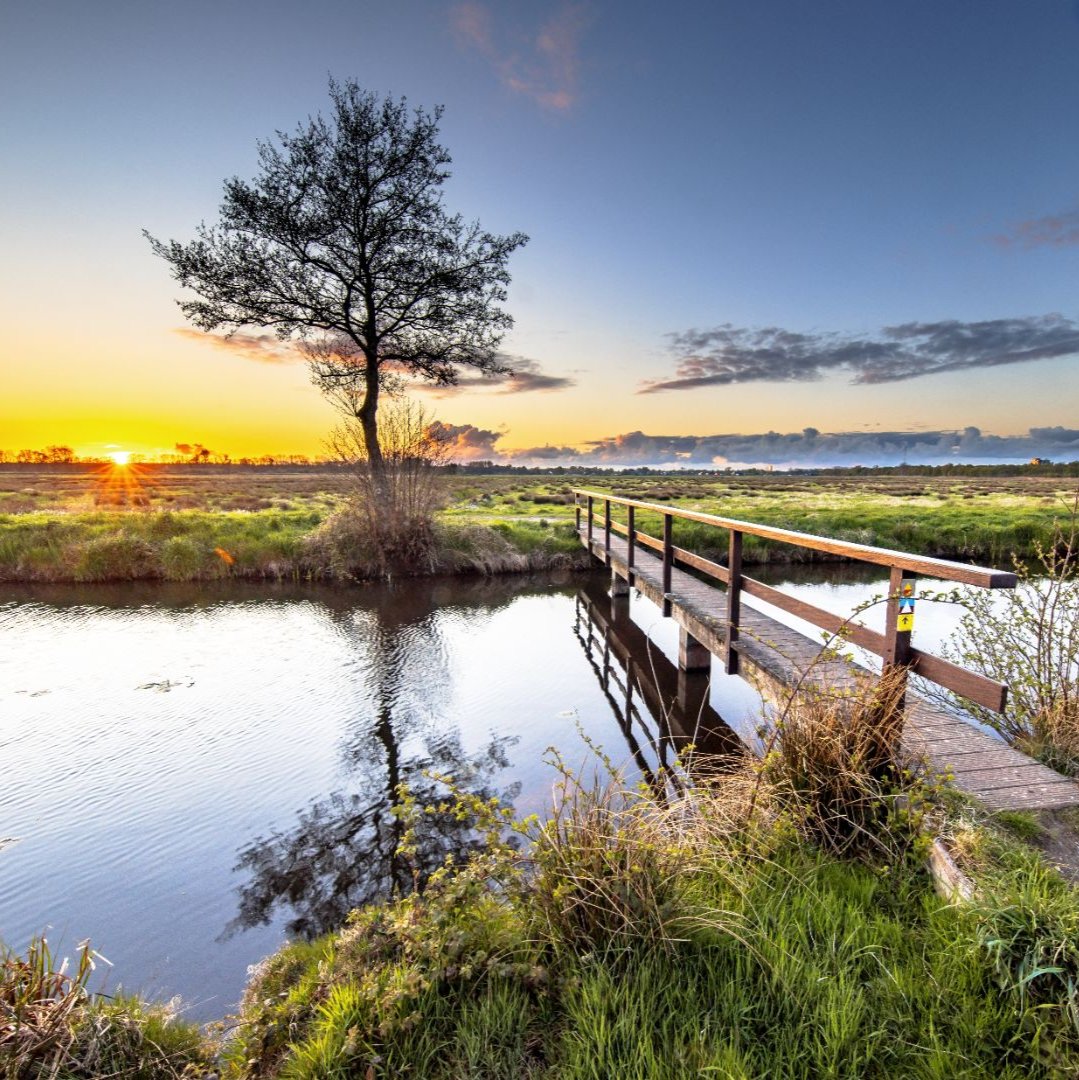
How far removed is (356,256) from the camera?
1474 centimetres

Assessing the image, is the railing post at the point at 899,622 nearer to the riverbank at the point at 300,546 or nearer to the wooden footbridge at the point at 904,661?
the wooden footbridge at the point at 904,661

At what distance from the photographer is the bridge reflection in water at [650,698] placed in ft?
18.9

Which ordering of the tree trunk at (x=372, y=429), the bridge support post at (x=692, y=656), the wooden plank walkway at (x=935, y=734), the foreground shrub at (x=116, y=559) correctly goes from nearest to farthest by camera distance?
the wooden plank walkway at (x=935, y=734) < the bridge support post at (x=692, y=656) < the foreground shrub at (x=116, y=559) < the tree trunk at (x=372, y=429)

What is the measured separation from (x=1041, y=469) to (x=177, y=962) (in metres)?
146

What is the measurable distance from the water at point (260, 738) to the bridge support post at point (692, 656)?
17 centimetres

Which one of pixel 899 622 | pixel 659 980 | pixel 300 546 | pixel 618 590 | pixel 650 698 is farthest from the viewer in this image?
pixel 300 546

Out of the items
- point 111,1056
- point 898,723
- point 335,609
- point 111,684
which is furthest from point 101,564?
point 898,723

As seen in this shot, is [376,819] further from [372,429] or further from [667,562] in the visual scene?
[372,429]

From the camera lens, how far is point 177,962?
10.8 feet

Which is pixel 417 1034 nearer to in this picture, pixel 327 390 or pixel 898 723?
pixel 898 723

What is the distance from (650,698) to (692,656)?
0.99 metres

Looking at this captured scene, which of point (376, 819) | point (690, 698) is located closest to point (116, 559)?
point (376, 819)

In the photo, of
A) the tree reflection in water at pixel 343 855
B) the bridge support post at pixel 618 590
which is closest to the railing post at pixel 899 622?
the tree reflection in water at pixel 343 855

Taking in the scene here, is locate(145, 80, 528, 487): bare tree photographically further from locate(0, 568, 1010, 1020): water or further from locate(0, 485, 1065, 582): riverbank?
locate(0, 568, 1010, 1020): water
